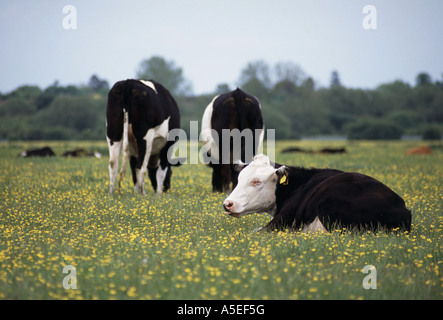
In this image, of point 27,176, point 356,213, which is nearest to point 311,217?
point 356,213

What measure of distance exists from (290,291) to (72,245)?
2977mm

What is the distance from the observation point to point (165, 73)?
86812 mm

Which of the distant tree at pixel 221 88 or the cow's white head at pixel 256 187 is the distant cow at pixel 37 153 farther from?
the distant tree at pixel 221 88

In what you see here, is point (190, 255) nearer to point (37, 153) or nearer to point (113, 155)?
point (113, 155)

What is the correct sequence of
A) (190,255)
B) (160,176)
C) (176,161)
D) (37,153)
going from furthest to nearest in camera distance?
(37,153)
(176,161)
(160,176)
(190,255)

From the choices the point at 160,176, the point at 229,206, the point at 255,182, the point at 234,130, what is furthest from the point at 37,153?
the point at 229,206

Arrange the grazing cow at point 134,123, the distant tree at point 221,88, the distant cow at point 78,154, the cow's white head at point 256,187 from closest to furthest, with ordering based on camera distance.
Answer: the cow's white head at point 256,187
the grazing cow at point 134,123
the distant cow at point 78,154
the distant tree at point 221,88

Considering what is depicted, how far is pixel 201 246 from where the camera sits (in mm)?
5863

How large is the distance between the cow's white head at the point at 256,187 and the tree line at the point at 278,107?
35709mm

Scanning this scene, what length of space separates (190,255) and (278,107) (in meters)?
77.3

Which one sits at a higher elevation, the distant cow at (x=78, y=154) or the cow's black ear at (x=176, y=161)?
the cow's black ear at (x=176, y=161)

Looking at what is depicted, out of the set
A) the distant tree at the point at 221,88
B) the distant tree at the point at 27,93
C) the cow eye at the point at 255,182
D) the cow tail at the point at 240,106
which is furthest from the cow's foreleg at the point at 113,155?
the distant tree at the point at 221,88

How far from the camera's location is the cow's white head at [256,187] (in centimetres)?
717

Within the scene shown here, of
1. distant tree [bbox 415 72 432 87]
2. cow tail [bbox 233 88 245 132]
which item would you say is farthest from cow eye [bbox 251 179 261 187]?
distant tree [bbox 415 72 432 87]
